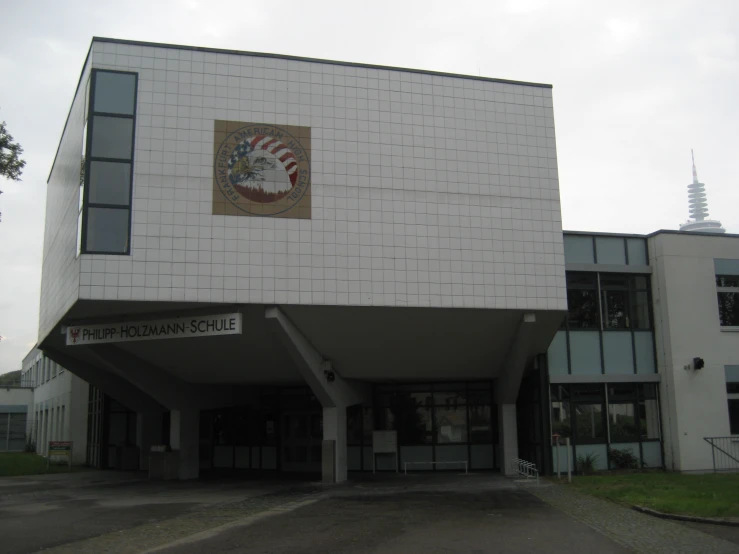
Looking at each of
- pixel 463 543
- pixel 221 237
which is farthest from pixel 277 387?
pixel 463 543

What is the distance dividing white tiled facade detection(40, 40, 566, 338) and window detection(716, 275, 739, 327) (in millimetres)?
6971

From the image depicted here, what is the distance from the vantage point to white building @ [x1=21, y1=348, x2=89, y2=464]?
1287 inches

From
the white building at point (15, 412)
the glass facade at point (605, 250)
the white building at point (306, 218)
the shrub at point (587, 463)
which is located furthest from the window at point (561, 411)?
the white building at point (15, 412)

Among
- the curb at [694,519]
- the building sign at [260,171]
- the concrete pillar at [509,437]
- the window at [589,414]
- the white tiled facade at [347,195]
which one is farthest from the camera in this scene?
the concrete pillar at [509,437]

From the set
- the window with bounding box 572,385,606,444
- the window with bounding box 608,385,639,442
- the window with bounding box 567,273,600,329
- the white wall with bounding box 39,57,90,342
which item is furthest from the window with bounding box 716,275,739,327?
the white wall with bounding box 39,57,90,342

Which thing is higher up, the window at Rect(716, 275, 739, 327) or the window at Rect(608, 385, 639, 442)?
the window at Rect(716, 275, 739, 327)

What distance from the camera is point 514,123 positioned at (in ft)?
62.8

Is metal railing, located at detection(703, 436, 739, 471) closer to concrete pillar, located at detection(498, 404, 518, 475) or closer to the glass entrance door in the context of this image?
concrete pillar, located at detection(498, 404, 518, 475)

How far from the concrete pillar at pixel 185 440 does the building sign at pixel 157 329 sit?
500cm

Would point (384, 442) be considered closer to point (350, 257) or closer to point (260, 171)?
point (350, 257)

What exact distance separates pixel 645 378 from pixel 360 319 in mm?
9216

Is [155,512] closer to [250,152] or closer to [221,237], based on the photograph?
[221,237]

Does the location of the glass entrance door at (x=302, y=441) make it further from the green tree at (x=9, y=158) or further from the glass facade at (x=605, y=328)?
the green tree at (x=9, y=158)

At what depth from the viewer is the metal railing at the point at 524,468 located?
2034 centimetres
